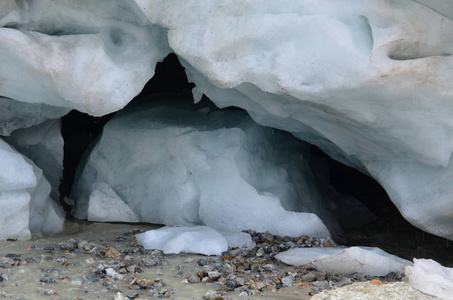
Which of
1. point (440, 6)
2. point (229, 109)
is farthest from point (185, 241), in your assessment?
point (440, 6)

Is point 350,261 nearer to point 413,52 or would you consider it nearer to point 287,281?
point 287,281

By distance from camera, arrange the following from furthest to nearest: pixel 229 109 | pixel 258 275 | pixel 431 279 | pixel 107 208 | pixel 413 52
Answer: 1. pixel 229 109
2. pixel 107 208
3. pixel 413 52
4. pixel 258 275
5. pixel 431 279

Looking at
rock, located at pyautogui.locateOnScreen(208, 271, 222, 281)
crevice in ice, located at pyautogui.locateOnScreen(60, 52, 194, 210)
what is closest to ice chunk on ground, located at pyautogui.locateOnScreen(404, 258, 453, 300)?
rock, located at pyautogui.locateOnScreen(208, 271, 222, 281)

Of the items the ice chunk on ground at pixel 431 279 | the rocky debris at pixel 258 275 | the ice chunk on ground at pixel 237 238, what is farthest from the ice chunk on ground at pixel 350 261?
the ice chunk on ground at pixel 431 279

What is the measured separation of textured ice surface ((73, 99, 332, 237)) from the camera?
410 centimetres

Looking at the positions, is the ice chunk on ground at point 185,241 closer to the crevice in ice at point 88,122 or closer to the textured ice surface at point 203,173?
the textured ice surface at point 203,173

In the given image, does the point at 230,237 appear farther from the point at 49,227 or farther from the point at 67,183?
the point at 67,183

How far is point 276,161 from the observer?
4520 millimetres

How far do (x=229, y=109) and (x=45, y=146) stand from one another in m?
1.29

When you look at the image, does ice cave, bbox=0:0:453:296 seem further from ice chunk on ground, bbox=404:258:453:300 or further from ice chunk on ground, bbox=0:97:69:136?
ice chunk on ground, bbox=404:258:453:300

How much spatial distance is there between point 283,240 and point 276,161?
774 mm

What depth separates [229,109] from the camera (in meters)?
4.86

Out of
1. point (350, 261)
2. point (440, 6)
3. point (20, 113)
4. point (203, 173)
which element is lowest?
point (350, 261)

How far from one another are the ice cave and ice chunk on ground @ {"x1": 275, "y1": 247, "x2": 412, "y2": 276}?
52 cm
